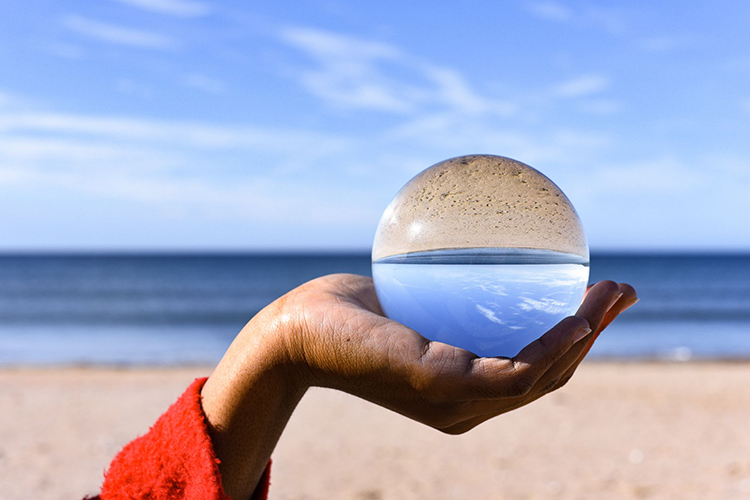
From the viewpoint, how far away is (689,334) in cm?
2100

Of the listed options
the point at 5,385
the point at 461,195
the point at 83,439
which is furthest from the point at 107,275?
the point at 461,195

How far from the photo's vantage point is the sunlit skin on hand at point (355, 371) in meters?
1.60

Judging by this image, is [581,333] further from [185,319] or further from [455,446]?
[185,319]

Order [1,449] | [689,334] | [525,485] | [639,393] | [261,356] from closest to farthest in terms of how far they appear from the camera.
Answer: [261,356], [525,485], [1,449], [639,393], [689,334]

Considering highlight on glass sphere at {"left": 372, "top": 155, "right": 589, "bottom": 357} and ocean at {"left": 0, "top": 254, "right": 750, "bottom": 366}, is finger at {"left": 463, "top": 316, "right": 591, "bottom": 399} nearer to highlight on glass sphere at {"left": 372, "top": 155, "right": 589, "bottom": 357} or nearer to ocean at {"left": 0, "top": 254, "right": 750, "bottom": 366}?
highlight on glass sphere at {"left": 372, "top": 155, "right": 589, "bottom": 357}

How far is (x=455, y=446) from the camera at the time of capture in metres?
7.49

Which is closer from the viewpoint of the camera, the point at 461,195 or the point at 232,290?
the point at 461,195

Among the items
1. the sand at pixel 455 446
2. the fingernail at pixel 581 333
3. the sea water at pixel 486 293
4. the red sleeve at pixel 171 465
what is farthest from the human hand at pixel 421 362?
the sand at pixel 455 446

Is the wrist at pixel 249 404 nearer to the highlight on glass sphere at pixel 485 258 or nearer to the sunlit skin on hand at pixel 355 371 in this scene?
the sunlit skin on hand at pixel 355 371

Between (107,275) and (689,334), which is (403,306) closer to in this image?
(689,334)

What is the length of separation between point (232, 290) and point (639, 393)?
110ft

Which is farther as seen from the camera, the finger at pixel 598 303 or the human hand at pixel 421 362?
the finger at pixel 598 303

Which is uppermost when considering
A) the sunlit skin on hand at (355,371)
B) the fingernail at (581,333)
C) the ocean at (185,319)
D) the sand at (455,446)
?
the fingernail at (581,333)

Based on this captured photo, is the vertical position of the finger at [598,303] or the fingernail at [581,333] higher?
the finger at [598,303]
